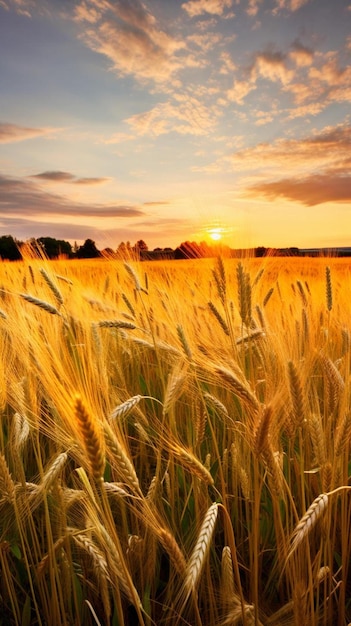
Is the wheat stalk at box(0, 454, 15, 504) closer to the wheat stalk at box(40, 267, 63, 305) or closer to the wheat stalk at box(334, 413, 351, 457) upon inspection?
the wheat stalk at box(334, 413, 351, 457)

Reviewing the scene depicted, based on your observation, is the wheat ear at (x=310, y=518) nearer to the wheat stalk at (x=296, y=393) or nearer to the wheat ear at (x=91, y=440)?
the wheat stalk at (x=296, y=393)

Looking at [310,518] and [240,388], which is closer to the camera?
[310,518]

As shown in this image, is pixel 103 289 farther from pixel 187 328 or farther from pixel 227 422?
pixel 227 422

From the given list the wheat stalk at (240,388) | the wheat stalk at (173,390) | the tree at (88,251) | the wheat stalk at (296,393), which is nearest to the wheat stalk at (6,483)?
the wheat stalk at (173,390)

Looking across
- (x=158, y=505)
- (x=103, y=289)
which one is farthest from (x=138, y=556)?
(x=103, y=289)

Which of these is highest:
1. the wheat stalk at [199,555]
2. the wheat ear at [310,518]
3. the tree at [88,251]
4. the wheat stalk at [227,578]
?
the tree at [88,251]

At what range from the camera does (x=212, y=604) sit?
1.25 meters

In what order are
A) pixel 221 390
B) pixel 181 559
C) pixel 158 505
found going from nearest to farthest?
pixel 181 559, pixel 158 505, pixel 221 390

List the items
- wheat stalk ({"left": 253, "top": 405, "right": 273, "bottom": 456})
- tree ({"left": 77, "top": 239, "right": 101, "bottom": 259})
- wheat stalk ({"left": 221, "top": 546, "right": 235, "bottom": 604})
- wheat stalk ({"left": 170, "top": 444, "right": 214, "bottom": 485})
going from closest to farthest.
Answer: wheat stalk ({"left": 253, "top": 405, "right": 273, "bottom": 456}) → wheat stalk ({"left": 170, "top": 444, "right": 214, "bottom": 485}) → wheat stalk ({"left": 221, "top": 546, "right": 235, "bottom": 604}) → tree ({"left": 77, "top": 239, "right": 101, "bottom": 259})

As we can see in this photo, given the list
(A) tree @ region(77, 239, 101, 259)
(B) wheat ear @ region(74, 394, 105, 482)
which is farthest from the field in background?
(A) tree @ region(77, 239, 101, 259)

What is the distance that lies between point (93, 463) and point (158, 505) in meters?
0.68

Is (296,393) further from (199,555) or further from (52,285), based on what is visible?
(52,285)

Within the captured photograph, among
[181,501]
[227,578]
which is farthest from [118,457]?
[181,501]

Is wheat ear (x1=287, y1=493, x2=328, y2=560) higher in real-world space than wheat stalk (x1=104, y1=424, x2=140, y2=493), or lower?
lower
